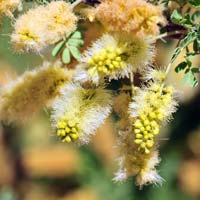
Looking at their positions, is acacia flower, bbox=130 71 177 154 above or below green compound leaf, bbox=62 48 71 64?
below

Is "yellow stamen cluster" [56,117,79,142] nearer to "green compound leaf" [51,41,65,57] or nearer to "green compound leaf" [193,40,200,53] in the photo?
"green compound leaf" [51,41,65,57]

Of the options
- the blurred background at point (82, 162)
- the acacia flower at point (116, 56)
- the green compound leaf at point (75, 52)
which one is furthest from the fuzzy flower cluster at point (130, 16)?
the blurred background at point (82, 162)

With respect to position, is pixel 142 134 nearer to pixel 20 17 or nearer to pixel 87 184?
pixel 20 17

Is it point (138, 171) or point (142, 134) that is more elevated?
point (142, 134)

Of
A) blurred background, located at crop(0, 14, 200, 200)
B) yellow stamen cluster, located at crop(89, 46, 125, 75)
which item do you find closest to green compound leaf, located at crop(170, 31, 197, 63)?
yellow stamen cluster, located at crop(89, 46, 125, 75)

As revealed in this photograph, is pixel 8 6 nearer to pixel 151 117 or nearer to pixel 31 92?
pixel 31 92

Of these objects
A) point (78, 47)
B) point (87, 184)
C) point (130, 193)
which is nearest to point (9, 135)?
point (87, 184)
